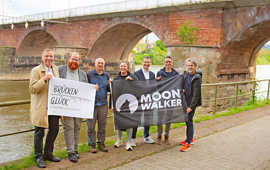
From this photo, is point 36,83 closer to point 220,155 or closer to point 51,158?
point 51,158

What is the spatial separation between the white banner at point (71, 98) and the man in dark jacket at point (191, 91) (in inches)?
63.1

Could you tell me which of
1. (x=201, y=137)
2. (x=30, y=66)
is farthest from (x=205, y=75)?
(x=30, y=66)

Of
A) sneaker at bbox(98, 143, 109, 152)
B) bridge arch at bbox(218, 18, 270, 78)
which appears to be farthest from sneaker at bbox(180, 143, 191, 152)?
bridge arch at bbox(218, 18, 270, 78)

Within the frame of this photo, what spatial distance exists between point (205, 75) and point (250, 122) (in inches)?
258

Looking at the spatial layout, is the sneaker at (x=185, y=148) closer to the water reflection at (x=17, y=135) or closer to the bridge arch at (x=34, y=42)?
the water reflection at (x=17, y=135)

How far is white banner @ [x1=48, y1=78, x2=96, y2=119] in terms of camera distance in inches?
142

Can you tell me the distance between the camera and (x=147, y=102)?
4.61m

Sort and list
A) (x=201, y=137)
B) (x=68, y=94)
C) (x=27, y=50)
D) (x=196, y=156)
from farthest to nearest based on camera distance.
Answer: (x=27, y=50) → (x=201, y=137) → (x=196, y=156) → (x=68, y=94)

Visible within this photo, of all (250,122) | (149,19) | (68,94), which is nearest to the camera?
(68,94)

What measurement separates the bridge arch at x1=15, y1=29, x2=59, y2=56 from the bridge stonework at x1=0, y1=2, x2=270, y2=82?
5654 millimetres

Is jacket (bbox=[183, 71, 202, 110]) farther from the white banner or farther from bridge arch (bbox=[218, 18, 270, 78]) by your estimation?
bridge arch (bbox=[218, 18, 270, 78])

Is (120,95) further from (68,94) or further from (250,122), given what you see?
(250,122)

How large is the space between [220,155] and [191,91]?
3.65 feet

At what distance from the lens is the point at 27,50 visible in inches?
1141
